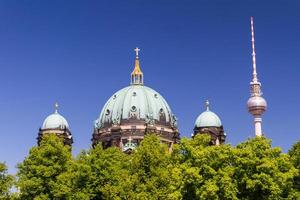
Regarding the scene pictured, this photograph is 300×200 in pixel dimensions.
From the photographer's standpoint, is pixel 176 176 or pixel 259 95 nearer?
pixel 176 176

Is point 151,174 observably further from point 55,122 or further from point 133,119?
point 55,122

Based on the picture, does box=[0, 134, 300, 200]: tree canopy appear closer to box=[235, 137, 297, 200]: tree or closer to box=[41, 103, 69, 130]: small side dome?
box=[235, 137, 297, 200]: tree

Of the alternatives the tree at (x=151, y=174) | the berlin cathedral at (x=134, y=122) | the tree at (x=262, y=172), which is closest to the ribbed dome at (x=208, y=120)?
the berlin cathedral at (x=134, y=122)

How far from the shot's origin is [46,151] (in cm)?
7294

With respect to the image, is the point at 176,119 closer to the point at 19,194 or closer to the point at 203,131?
the point at 203,131

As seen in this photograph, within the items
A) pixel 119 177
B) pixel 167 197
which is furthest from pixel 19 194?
pixel 167 197

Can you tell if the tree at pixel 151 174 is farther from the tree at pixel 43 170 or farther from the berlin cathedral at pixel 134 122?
the berlin cathedral at pixel 134 122

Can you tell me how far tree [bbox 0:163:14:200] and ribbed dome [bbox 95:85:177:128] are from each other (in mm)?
57214

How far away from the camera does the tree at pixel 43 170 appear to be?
230 feet

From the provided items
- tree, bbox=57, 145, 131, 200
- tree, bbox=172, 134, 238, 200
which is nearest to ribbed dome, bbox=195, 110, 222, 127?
tree, bbox=57, 145, 131, 200

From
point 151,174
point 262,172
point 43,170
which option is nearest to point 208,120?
point 43,170

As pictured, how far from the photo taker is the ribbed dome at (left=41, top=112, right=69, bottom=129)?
128250 mm

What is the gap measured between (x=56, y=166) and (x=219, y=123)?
6605 cm

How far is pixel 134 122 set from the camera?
126 m
